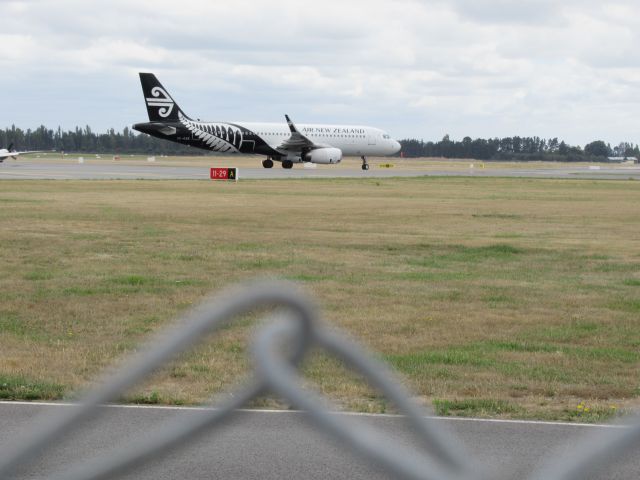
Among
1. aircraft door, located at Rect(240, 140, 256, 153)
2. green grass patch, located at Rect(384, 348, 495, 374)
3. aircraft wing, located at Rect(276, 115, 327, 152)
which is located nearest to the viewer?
green grass patch, located at Rect(384, 348, 495, 374)

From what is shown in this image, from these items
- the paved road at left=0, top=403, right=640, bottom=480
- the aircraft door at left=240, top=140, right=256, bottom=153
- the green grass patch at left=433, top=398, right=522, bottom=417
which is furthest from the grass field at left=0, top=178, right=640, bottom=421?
the aircraft door at left=240, top=140, right=256, bottom=153

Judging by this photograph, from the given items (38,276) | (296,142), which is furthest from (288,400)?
(296,142)

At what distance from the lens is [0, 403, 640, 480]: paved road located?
7066mm

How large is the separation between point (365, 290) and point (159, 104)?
58448 millimetres

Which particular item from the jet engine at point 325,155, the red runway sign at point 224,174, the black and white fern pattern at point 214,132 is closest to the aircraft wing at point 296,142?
the jet engine at point 325,155

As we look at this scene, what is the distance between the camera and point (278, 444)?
7848 millimetres

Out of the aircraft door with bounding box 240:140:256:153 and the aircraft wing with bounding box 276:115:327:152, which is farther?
the aircraft wing with bounding box 276:115:327:152

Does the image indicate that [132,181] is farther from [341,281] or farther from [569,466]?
[569,466]

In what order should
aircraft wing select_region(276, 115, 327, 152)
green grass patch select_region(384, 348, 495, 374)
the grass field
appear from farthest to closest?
aircraft wing select_region(276, 115, 327, 152)
green grass patch select_region(384, 348, 495, 374)
the grass field

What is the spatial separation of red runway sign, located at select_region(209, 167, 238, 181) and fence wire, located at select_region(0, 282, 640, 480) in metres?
55.9

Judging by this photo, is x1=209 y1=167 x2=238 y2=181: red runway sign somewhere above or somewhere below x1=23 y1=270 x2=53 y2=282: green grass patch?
below

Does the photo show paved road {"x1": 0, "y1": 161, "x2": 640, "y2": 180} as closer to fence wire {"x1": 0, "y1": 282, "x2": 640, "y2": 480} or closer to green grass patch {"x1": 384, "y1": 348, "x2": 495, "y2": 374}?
green grass patch {"x1": 384, "y1": 348, "x2": 495, "y2": 374}

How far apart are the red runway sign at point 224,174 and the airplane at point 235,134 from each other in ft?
48.9

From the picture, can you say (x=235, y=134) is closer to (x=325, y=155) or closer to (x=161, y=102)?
(x=161, y=102)
